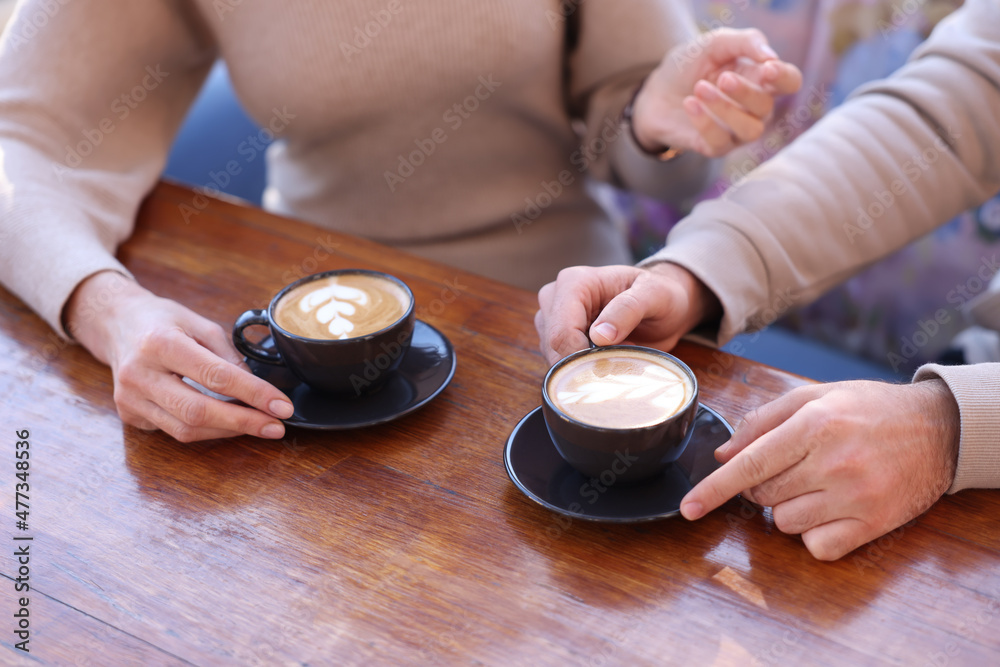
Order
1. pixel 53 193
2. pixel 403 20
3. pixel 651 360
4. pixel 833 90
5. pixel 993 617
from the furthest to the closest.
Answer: pixel 833 90 < pixel 403 20 < pixel 53 193 < pixel 651 360 < pixel 993 617

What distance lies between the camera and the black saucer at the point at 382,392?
0.86m

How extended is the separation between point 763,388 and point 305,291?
20.2 inches

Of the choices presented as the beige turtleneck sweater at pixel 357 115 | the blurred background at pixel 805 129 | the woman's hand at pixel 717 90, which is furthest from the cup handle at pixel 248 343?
the blurred background at pixel 805 129

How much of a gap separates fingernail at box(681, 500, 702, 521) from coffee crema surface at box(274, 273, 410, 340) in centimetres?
36

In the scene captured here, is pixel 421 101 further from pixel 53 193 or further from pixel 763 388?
pixel 763 388

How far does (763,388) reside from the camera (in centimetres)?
90

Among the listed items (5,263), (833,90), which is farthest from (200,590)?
(833,90)

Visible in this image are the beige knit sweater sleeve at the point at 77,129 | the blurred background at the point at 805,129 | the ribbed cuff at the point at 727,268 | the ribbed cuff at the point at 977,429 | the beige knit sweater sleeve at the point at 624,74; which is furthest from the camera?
the blurred background at the point at 805,129

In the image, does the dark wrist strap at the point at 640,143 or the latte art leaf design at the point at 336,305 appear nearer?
the latte art leaf design at the point at 336,305

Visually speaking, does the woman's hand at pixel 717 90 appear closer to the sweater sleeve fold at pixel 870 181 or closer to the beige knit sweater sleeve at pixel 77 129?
the sweater sleeve fold at pixel 870 181

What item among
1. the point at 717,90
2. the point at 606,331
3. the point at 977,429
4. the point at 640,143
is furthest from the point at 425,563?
the point at 640,143

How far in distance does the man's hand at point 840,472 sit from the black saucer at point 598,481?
0.03 meters

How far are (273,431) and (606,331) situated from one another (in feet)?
1.15

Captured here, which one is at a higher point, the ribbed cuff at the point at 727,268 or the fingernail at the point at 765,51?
the fingernail at the point at 765,51
